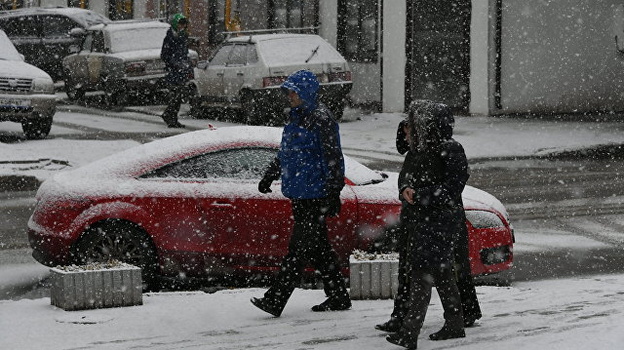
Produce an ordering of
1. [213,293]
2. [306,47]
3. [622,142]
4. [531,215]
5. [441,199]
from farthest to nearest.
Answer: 1. [306,47]
2. [622,142]
3. [531,215]
4. [213,293]
5. [441,199]

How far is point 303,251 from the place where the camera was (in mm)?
9133

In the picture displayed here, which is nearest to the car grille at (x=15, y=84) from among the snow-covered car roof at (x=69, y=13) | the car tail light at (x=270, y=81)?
the car tail light at (x=270, y=81)

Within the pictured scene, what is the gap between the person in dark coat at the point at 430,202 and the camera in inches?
313

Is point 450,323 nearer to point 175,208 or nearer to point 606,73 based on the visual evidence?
point 175,208

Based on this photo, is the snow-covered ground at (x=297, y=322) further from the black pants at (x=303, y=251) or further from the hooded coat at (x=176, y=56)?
the hooded coat at (x=176, y=56)

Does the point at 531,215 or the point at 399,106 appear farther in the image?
the point at 399,106

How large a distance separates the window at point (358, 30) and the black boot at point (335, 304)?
63.3 feet

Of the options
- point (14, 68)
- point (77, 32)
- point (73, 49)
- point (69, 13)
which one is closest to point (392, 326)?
point (14, 68)

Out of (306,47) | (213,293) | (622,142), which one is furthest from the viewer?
(306,47)

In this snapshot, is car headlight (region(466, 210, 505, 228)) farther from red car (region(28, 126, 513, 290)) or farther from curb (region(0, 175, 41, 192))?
curb (region(0, 175, 41, 192))

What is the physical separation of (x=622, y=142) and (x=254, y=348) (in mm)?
15581

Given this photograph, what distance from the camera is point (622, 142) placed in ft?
74.5

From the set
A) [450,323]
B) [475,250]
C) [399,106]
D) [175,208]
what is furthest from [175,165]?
[399,106]

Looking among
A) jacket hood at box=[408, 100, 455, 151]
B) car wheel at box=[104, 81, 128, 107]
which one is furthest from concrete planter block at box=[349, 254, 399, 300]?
car wheel at box=[104, 81, 128, 107]
